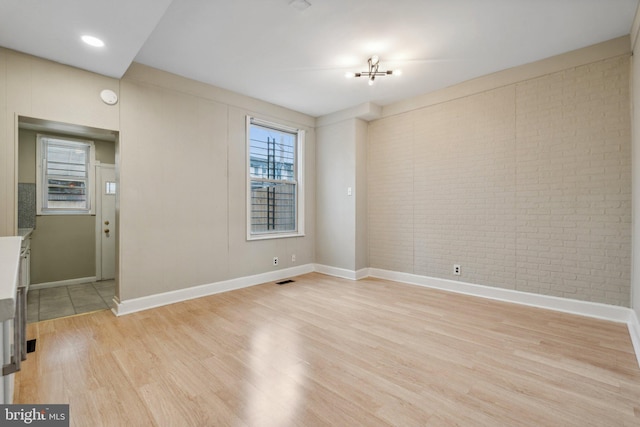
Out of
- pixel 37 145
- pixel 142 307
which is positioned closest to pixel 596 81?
pixel 142 307

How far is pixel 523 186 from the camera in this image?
3.48 metres

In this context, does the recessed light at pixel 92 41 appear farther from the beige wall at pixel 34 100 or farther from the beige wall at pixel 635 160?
the beige wall at pixel 635 160

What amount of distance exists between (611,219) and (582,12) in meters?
1.98

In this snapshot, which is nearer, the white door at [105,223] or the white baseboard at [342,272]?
the white baseboard at [342,272]

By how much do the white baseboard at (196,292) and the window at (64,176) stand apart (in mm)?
2494

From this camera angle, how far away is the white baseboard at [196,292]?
3.25 metres

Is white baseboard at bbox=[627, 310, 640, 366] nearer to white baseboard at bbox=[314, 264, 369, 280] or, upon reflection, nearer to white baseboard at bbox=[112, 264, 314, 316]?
white baseboard at bbox=[314, 264, 369, 280]

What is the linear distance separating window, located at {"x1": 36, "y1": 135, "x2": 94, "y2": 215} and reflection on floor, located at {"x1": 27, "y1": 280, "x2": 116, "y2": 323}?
1.22 metres

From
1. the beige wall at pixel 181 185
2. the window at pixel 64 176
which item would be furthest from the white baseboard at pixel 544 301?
the window at pixel 64 176

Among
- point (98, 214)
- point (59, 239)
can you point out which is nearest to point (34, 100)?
point (98, 214)

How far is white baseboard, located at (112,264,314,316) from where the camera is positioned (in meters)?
3.25

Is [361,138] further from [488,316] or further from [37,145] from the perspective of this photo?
[37,145]

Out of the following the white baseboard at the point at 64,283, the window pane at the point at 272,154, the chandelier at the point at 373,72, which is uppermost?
the chandelier at the point at 373,72

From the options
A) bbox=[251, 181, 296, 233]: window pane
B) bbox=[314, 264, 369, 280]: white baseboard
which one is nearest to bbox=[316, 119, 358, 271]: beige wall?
bbox=[314, 264, 369, 280]: white baseboard
